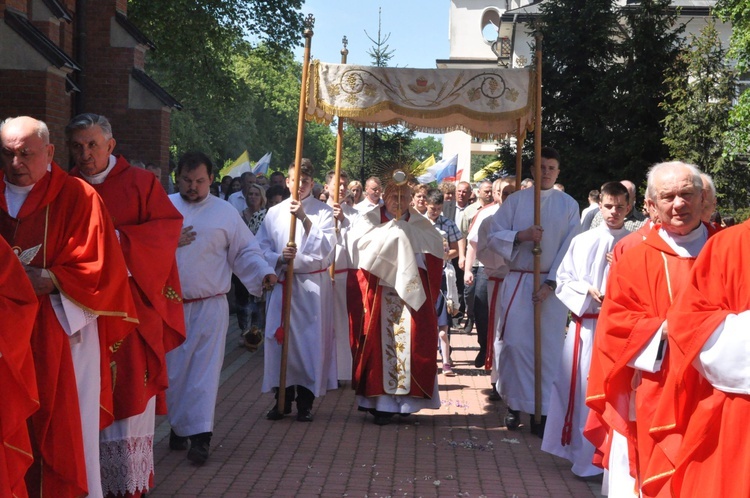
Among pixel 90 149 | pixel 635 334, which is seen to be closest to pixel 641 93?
pixel 90 149

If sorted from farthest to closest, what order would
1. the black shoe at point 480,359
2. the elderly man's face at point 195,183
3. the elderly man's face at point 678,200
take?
the black shoe at point 480,359 < the elderly man's face at point 195,183 < the elderly man's face at point 678,200

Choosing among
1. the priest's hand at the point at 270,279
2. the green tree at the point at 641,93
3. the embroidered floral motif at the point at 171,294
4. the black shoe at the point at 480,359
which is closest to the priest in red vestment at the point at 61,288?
the embroidered floral motif at the point at 171,294

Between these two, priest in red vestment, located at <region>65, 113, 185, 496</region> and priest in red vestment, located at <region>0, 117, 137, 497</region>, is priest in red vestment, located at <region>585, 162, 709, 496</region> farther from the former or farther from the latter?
priest in red vestment, located at <region>65, 113, 185, 496</region>

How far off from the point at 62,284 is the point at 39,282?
0.11m

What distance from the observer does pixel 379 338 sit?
9.49m

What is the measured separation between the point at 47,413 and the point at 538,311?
16.3 feet

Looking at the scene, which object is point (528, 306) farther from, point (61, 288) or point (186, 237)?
point (61, 288)

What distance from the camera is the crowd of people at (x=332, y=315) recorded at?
467 centimetres

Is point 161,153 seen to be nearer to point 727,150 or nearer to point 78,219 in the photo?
point 78,219

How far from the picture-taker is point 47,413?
17.1ft

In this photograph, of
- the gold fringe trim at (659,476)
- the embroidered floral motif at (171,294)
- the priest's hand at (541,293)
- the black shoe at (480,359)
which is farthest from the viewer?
the black shoe at (480,359)

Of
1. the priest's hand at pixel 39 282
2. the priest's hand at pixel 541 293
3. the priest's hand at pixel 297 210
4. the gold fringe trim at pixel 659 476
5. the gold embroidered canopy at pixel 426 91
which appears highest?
the gold embroidered canopy at pixel 426 91

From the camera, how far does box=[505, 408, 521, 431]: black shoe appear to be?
30.6ft

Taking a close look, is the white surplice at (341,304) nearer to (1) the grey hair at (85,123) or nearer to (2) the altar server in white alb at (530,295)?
(2) the altar server in white alb at (530,295)
